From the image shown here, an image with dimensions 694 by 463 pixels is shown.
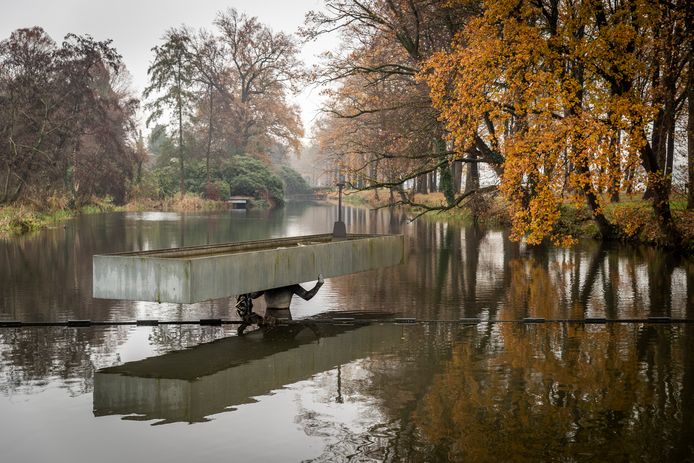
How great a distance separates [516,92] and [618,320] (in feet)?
34.0

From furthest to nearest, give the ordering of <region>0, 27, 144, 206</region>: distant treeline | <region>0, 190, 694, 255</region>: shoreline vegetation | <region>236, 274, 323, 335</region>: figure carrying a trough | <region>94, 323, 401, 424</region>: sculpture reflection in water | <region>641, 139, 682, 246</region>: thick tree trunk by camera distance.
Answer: <region>0, 27, 144, 206</region>: distant treeline → <region>0, 190, 694, 255</region>: shoreline vegetation → <region>641, 139, 682, 246</region>: thick tree trunk → <region>236, 274, 323, 335</region>: figure carrying a trough → <region>94, 323, 401, 424</region>: sculpture reflection in water

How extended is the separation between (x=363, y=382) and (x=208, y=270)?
3.24 m

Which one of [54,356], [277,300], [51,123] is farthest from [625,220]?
[51,123]

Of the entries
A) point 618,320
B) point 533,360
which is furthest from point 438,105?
point 533,360

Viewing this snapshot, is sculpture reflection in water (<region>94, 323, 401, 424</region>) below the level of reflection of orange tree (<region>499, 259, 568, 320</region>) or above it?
below

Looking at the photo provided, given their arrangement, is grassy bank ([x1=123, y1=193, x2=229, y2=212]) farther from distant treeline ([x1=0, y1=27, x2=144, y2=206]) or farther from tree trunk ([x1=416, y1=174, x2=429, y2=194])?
tree trunk ([x1=416, y1=174, x2=429, y2=194])

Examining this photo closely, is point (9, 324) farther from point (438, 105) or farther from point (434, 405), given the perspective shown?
point (438, 105)

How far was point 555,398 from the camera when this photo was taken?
8.21 meters

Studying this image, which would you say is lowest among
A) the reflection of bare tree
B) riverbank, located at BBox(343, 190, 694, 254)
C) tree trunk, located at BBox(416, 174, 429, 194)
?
the reflection of bare tree

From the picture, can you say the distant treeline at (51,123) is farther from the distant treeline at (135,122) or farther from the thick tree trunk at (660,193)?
the thick tree trunk at (660,193)

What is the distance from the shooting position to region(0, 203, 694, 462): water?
680 centimetres

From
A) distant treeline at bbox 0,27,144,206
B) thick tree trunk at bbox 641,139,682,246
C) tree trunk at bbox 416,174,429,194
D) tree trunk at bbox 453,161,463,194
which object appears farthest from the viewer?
tree trunk at bbox 416,174,429,194

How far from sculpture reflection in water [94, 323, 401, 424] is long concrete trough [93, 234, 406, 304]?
0.77 metres

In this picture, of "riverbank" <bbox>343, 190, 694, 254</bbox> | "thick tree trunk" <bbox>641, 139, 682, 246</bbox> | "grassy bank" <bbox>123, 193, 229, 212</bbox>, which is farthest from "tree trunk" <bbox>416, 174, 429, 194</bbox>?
"thick tree trunk" <bbox>641, 139, 682, 246</bbox>
